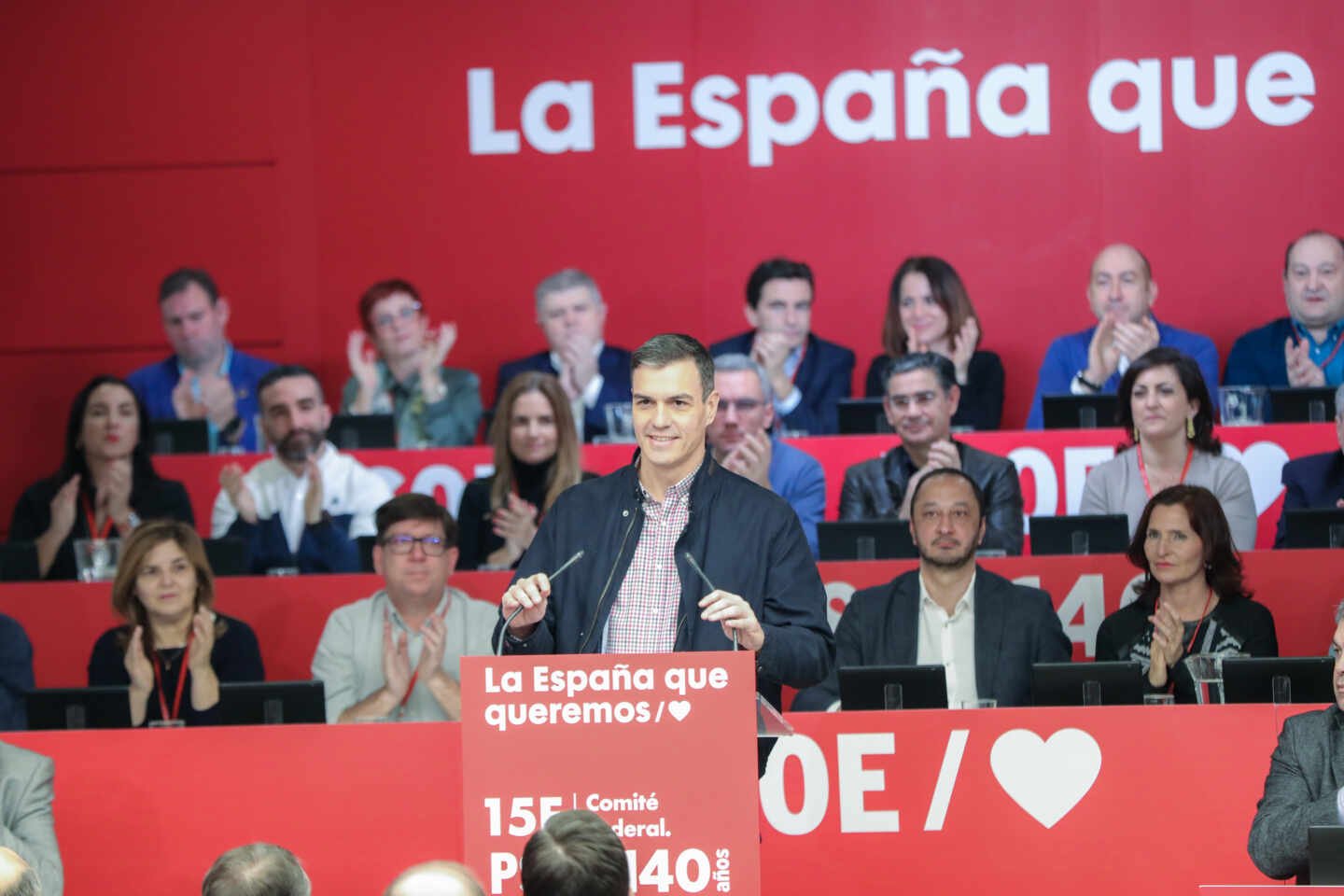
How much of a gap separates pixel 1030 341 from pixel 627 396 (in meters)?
2.10

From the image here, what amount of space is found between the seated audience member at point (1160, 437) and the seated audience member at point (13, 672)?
3.47 m

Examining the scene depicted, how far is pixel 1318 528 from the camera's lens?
18.7ft

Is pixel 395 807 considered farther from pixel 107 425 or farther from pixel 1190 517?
pixel 107 425

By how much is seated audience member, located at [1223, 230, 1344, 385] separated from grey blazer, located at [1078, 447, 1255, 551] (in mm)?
1894

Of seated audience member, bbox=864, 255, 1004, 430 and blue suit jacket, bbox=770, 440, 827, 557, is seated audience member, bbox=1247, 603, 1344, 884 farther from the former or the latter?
seated audience member, bbox=864, 255, 1004, 430

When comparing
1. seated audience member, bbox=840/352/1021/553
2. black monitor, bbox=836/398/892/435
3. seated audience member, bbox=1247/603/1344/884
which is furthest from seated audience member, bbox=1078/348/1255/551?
seated audience member, bbox=1247/603/1344/884

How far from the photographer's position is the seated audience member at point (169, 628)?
5.25 meters

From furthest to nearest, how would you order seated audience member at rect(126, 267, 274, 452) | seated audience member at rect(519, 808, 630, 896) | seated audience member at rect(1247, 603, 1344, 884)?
seated audience member at rect(126, 267, 274, 452) < seated audience member at rect(1247, 603, 1344, 884) < seated audience member at rect(519, 808, 630, 896)

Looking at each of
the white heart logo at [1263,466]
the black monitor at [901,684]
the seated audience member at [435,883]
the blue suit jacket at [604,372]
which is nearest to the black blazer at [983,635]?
the black monitor at [901,684]

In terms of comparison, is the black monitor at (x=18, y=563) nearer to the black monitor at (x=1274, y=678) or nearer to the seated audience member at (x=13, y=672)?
the seated audience member at (x=13, y=672)

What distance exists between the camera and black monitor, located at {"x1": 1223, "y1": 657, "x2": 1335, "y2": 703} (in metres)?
4.23

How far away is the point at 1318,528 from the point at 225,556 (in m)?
3.45

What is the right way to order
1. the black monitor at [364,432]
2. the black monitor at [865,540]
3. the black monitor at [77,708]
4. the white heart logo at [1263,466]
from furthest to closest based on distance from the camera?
1. the black monitor at [364,432]
2. the white heart logo at [1263,466]
3. the black monitor at [865,540]
4. the black monitor at [77,708]

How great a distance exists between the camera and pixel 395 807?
428 centimetres
